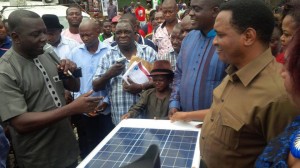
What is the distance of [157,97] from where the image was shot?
12.1ft

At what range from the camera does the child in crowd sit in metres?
3.61

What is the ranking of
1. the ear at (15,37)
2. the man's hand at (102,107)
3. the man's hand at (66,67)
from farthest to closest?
the man's hand at (102,107) < the man's hand at (66,67) < the ear at (15,37)

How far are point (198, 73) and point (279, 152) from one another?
5.39 feet

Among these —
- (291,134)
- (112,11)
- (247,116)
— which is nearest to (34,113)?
(247,116)

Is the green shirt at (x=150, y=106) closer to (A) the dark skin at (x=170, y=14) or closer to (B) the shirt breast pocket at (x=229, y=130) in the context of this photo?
(B) the shirt breast pocket at (x=229, y=130)

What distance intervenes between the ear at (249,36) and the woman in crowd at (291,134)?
0.61m

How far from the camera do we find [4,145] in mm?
1865

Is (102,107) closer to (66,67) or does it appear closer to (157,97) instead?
(157,97)

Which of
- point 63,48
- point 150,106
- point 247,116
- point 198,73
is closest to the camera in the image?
point 247,116

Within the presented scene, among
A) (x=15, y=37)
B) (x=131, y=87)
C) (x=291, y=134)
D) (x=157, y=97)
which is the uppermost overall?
(x=15, y=37)

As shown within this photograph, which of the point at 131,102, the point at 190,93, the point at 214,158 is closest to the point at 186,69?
the point at 190,93

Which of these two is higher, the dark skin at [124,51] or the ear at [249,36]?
the ear at [249,36]

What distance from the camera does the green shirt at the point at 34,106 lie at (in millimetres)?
2574

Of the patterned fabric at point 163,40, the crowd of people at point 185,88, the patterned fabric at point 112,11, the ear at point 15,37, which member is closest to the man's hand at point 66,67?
the crowd of people at point 185,88
